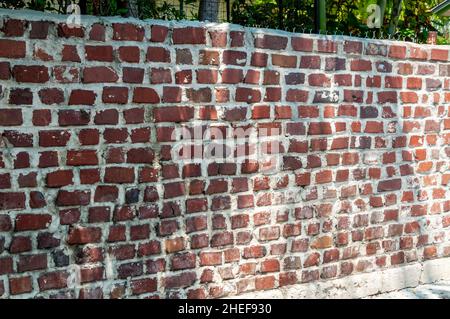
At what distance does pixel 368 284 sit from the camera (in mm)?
3979

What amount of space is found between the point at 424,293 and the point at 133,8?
2.95 metres

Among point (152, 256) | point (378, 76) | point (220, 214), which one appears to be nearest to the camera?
point (152, 256)

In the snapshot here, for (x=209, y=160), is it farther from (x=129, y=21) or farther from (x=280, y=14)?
(x=280, y=14)

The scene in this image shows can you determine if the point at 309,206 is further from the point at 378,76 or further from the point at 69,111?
the point at 69,111

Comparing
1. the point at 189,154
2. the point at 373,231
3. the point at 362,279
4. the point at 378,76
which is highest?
the point at 378,76

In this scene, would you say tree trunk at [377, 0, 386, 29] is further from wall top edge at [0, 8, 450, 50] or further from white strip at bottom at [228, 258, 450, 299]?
white strip at bottom at [228, 258, 450, 299]

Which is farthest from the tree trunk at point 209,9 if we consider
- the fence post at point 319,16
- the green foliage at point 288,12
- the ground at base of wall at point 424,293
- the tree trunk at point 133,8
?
the ground at base of wall at point 424,293

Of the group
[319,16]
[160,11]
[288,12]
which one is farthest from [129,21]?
[319,16]

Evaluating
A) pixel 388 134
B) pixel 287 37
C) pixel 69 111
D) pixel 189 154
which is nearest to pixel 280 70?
pixel 287 37

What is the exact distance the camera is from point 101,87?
9.31ft

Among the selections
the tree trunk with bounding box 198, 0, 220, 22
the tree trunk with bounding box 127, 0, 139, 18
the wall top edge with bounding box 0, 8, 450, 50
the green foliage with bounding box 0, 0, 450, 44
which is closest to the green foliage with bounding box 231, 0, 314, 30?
the green foliage with bounding box 0, 0, 450, 44

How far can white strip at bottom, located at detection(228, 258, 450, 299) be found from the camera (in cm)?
360

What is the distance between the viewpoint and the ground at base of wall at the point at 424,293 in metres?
4.05

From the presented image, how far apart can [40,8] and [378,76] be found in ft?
7.64
